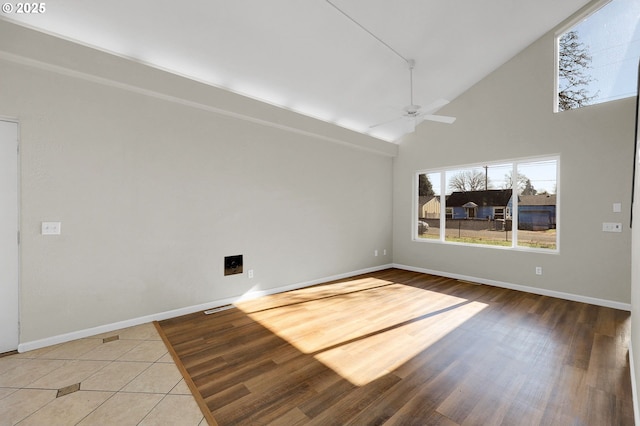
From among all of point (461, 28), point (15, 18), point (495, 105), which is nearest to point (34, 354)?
Answer: point (15, 18)

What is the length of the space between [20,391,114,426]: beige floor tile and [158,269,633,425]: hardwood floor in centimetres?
60

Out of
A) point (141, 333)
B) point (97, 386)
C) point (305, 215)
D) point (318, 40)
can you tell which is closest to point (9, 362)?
point (141, 333)

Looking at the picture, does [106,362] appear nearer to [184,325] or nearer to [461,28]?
[184,325]

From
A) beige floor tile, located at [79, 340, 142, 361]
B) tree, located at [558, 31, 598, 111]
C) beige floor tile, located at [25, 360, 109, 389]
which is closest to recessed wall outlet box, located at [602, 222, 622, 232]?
tree, located at [558, 31, 598, 111]

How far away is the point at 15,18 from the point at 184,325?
11.3 ft

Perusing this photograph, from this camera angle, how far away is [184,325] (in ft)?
10.7

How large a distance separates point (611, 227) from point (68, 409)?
629cm

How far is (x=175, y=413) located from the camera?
185cm

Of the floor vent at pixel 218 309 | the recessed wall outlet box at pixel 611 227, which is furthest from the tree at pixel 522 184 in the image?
the floor vent at pixel 218 309

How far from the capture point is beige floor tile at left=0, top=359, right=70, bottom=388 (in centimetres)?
217

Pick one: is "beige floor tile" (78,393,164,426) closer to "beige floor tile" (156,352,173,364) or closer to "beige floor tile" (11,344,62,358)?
"beige floor tile" (156,352,173,364)

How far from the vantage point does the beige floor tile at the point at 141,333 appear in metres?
2.95

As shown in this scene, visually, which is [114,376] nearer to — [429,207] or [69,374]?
[69,374]

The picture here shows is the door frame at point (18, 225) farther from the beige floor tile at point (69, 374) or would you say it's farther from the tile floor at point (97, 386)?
the beige floor tile at point (69, 374)
